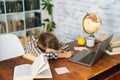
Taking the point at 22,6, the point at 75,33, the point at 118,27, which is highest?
the point at 22,6

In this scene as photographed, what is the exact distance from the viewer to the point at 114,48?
1.96 metres

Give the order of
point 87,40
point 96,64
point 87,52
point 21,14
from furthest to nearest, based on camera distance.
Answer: point 21,14
point 87,40
point 87,52
point 96,64

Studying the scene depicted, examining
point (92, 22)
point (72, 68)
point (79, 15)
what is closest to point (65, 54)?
point (72, 68)

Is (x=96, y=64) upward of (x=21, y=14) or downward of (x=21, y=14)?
downward

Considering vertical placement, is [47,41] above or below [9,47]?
above

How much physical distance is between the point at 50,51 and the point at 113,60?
1.95ft

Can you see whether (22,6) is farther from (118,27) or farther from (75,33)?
(118,27)

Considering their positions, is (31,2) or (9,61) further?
(31,2)

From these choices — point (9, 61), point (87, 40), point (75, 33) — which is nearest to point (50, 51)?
point (9, 61)

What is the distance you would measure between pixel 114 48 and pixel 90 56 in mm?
331

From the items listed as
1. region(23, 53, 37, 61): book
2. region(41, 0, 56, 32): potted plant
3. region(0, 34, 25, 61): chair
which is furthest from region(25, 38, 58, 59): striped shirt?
region(41, 0, 56, 32): potted plant

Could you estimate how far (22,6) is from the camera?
12.1 feet

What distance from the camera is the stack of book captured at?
1902 millimetres

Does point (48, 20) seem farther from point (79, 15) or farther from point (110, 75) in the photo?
point (110, 75)
